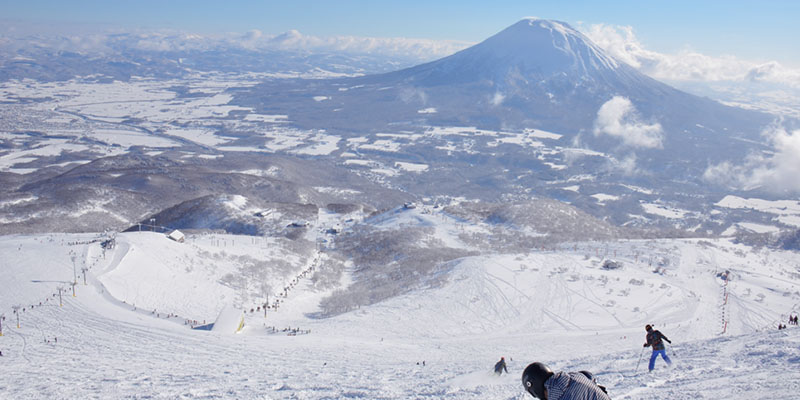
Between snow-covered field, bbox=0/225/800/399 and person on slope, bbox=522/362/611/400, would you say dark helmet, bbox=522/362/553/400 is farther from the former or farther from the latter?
snow-covered field, bbox=0/225/800/399

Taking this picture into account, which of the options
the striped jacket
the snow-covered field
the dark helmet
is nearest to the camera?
the striped jacket

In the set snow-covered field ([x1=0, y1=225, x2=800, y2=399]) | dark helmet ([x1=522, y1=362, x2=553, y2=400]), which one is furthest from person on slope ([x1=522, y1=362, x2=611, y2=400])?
snow-covered field ([x1=0, y1=225, x2=800, y2=399])

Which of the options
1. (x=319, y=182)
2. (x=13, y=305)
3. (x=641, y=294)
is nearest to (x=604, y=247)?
(x=641, y=294)

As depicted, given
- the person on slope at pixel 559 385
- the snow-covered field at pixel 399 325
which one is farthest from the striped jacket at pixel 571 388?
the snow-covered field at pixel 399 325

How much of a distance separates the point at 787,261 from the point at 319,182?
327ft

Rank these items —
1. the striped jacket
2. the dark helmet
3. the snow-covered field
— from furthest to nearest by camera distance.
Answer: the snow-covered field
the dark helmet
the striped jacket

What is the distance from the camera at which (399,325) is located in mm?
33500

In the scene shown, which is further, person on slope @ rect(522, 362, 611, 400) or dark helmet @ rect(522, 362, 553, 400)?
dark helmet @ rect(522, 362, 553, 400)

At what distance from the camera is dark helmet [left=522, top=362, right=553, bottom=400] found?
5.27 meters

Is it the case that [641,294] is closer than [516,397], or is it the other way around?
[516,397]

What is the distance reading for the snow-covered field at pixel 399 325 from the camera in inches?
627

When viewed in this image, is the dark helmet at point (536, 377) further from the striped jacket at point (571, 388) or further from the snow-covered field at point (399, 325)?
the snow-covered field at point (399, 325)

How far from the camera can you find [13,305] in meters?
30.7

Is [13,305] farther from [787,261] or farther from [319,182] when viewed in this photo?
[319,182]
